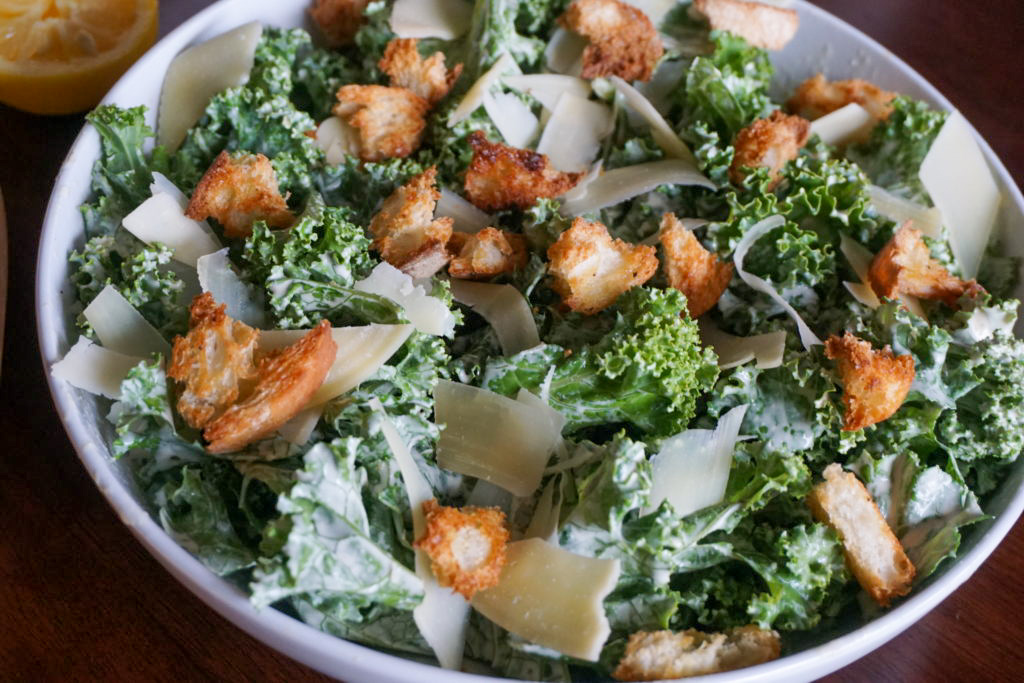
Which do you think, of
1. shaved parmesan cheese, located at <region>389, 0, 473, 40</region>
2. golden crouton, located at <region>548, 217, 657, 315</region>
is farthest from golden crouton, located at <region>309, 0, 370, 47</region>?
golden crouton, located at <region>548, 217, 657, 315</region>

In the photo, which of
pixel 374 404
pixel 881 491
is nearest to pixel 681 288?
pixel 881 491

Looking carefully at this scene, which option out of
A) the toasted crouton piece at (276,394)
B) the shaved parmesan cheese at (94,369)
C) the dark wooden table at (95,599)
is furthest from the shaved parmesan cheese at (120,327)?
the dark wooden table at (95,599)

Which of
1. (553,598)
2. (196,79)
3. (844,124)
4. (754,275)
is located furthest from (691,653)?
(196,79)

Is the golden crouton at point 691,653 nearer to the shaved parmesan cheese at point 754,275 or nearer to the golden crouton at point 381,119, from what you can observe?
the shaved parmesan cheese at point 754,275

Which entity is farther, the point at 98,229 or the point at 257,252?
the point at 98,229

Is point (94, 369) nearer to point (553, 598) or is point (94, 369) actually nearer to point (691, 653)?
point (553, 598)

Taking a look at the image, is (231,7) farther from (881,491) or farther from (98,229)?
(881,491)

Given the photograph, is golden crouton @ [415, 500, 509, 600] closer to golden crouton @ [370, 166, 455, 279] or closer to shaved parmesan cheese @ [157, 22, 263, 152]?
golden crouton @ [370, 166, 455, 279]

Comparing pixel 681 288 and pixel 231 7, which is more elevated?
pixel 231 7
